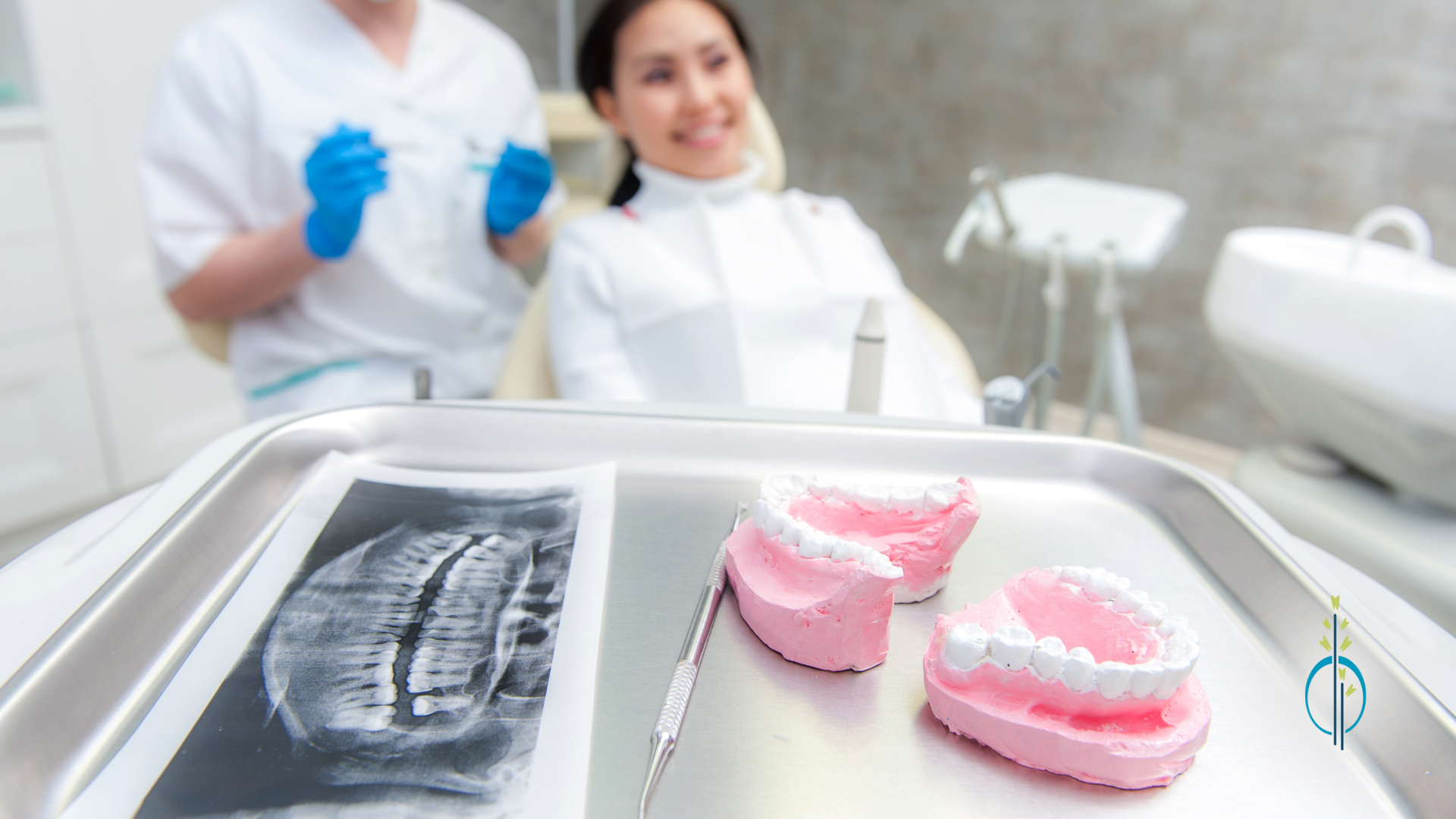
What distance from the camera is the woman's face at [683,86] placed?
1190 millimetres

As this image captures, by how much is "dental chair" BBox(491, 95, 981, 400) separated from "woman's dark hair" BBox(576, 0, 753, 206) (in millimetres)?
113

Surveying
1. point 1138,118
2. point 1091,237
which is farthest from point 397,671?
point 1138,118

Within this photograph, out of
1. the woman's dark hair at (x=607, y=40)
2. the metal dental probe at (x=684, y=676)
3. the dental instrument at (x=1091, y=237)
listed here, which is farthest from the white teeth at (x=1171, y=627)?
the woman's dark hair at (x=607, y=40)

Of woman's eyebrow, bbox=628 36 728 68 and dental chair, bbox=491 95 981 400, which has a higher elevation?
woman's eyebrow, bbox=628 36 728 68

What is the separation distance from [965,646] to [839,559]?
82 millimetres

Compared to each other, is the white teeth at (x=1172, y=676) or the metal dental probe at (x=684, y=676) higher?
the white teeth at (x=1172, y=676)

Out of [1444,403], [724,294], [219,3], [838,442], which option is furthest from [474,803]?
[219,3]

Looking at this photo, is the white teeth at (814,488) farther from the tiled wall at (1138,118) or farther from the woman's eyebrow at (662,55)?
the tiled wall at (1138,118)

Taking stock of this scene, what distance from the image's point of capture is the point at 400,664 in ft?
1.34

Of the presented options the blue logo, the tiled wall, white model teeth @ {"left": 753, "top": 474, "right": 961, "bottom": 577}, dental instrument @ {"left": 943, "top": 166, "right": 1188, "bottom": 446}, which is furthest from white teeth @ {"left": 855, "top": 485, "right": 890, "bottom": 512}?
the tiled wall

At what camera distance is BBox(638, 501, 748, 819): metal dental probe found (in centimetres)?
36

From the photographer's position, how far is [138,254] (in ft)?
6.16

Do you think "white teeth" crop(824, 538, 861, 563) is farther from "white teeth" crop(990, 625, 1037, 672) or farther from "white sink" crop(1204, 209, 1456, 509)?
"white sink" crop(1204, 209, 1456, 509)

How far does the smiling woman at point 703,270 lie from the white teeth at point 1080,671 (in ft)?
2.32
